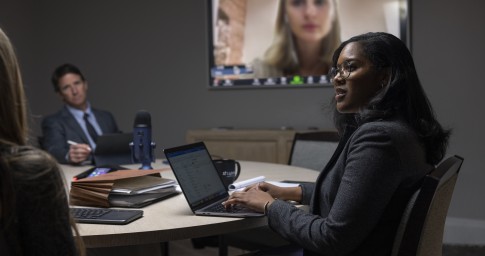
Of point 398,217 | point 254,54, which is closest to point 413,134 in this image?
point 398,217

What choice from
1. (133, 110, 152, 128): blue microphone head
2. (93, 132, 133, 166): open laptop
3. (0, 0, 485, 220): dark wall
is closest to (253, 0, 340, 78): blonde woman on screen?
(0, 0, 485, 220): dark wall

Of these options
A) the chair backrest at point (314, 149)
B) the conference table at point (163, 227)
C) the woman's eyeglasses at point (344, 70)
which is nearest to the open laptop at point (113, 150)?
the chair backrest at point (314, 149)

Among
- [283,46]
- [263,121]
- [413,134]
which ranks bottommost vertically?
[263,121]

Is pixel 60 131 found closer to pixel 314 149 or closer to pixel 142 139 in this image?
pixel 142 139

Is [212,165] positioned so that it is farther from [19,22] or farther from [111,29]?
[19,22]

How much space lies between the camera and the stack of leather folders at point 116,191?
1642mm

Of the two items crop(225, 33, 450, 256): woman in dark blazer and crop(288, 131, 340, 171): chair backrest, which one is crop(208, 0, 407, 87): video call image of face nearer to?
crop(288, 131, 340, 171): chair backrest

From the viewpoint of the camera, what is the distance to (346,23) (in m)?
3.93

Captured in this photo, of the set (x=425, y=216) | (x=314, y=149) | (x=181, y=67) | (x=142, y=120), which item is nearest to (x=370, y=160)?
(x=425, y=216)

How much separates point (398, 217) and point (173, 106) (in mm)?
3440

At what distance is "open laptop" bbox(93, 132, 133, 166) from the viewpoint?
2.64m

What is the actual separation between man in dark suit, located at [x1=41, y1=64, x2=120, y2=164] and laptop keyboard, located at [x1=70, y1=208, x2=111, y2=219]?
4.75 feet

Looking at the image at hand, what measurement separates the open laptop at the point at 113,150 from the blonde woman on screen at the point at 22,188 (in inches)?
71.4

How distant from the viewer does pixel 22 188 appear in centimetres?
81
